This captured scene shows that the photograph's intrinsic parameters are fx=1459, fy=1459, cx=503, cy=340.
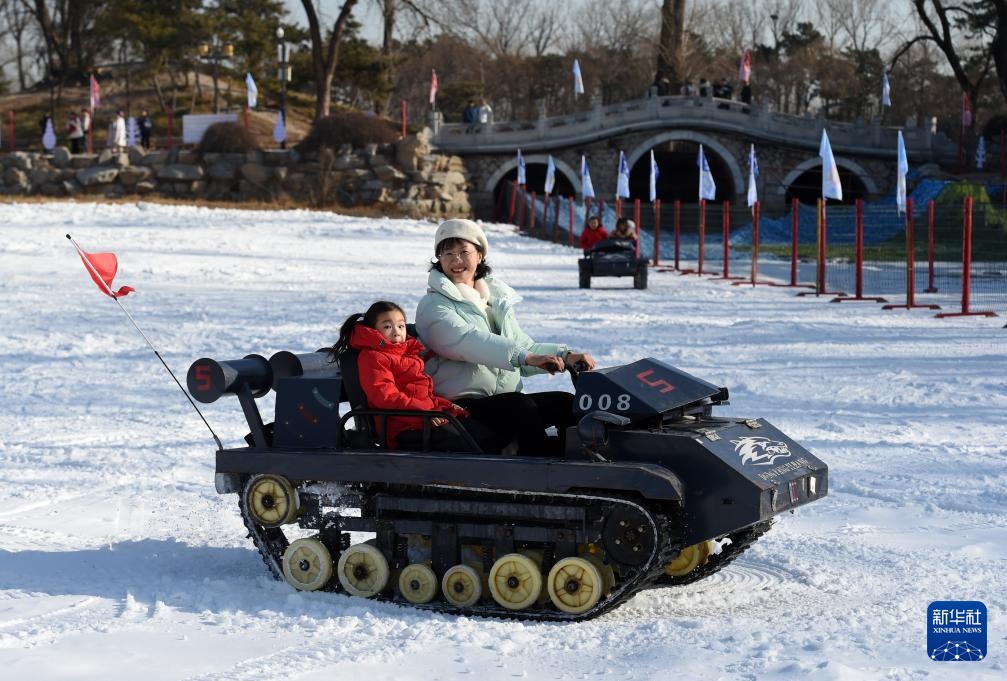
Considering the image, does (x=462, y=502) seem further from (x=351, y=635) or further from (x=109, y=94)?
(x=109, y=94)

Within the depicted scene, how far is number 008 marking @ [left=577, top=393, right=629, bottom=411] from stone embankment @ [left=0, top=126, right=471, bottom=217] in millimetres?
40707

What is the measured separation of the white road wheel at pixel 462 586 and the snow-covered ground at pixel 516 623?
18cm

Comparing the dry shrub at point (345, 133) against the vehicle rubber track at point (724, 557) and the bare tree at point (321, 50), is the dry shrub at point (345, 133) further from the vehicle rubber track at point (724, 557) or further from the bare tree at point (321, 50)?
the vehicle rubber track at point (724, 557)

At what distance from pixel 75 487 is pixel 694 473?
4.42 meters

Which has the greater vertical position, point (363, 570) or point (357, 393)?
point (357, 393)

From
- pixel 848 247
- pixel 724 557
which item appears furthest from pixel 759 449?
pixel 848 247

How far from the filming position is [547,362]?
636cm

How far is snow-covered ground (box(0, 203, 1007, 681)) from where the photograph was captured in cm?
538

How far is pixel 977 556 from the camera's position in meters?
6.80

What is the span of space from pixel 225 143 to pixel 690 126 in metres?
18.1

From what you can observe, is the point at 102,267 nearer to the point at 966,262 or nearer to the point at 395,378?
the point at 395,378

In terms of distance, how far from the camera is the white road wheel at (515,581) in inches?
236

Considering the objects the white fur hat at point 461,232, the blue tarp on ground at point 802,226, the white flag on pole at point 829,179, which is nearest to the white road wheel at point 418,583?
the white fur hat at point 461,232

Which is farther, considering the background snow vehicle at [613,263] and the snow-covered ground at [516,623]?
the background snow vehicle at [613,263]
